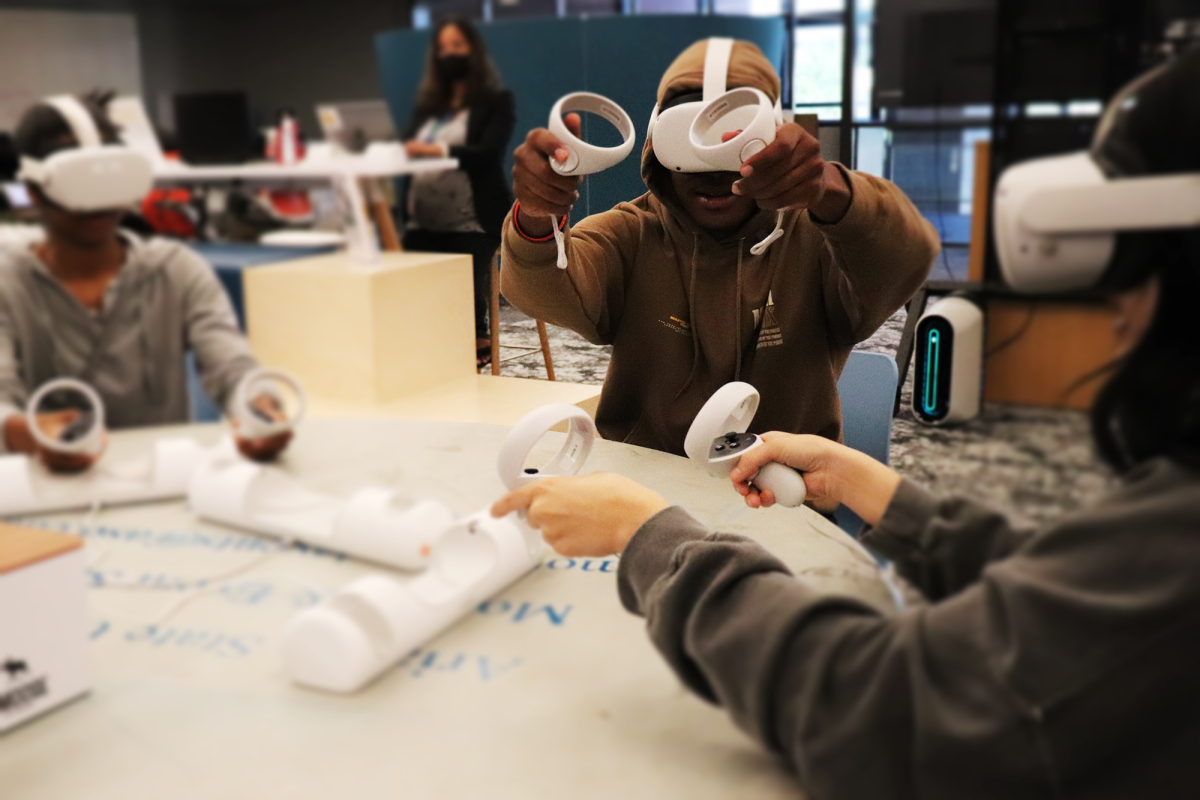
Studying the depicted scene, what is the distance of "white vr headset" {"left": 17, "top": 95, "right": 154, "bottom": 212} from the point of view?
75 cm

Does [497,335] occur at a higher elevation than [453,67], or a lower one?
lower

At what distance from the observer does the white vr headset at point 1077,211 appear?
0.56m

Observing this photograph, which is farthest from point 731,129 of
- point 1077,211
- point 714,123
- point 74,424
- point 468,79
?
point 74,424

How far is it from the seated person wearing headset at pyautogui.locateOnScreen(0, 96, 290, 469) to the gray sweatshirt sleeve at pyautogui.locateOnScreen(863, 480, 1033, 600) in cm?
51

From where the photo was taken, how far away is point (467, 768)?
0.71m

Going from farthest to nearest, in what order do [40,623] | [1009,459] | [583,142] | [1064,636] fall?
[583,142] < [40,623] < [1009,459] < [1064,636]

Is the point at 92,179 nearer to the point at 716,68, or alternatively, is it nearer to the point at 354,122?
the point at 354,122

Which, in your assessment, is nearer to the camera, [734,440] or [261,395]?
[261,395]

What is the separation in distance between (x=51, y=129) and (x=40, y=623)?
0.36 m

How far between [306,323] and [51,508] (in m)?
0.25

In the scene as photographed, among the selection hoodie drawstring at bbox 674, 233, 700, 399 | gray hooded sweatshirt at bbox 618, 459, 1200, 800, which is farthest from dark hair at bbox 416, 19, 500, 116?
gray hooded sweatshirt at bbox 618, 459, 1200, 800

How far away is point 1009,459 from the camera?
2.17ft

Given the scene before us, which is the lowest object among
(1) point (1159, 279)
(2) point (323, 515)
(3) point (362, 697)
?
(3) point (362, 697)

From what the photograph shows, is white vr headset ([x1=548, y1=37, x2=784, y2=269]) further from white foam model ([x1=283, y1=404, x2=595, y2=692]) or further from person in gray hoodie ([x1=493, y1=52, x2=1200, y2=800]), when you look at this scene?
person in gray hoodie ([x1=493, y1=52, x2=1200, y2=800])
